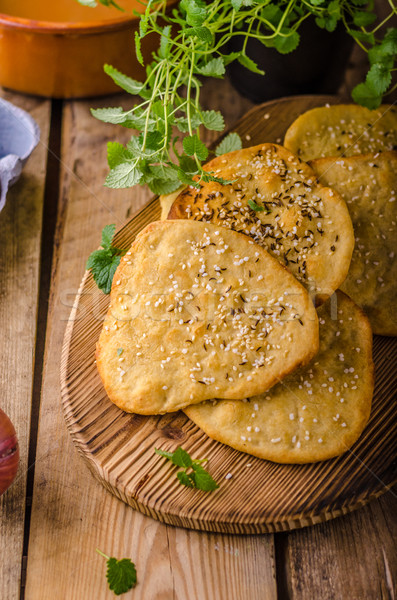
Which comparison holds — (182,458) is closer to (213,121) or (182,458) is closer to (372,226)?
(372,226)

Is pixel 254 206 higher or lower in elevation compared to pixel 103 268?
higher

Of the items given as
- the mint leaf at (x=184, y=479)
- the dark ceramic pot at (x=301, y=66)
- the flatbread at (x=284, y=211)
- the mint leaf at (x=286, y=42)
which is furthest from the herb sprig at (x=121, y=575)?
the dark ceramic pot at (x=301, y=66)

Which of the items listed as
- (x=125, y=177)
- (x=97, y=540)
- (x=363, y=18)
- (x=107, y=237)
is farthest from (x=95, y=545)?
(x=363, y=18)

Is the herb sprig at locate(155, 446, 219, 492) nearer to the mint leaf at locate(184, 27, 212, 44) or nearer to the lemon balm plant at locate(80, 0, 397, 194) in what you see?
the lemon balm plant at locate(80, 0, 397, 194)

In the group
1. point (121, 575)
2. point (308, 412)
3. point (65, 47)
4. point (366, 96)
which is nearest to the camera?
point (121, 575)

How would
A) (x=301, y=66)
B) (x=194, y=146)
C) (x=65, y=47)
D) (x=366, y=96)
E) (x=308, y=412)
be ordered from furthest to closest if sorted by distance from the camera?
1. (x=301, y=66)
2. (x=65, y=47)
3. (x=366, y=96)
4. (x=194, y=146)
5. (x=308, y=412)

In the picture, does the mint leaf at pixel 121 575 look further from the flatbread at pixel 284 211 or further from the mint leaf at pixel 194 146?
the mint leaf at pixel 194 146
